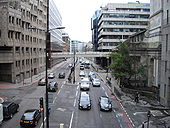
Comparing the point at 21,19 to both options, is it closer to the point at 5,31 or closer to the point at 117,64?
the point at 5,31

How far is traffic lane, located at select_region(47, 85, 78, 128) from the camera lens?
2088 cm

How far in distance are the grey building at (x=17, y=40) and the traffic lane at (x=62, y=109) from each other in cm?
1586

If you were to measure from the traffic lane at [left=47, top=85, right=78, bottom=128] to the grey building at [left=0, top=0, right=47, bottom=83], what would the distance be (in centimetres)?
1586

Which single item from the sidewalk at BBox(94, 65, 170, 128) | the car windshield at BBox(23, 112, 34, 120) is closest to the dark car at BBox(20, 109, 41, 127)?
the car windshield at BBox(23, 112, 34, 120)

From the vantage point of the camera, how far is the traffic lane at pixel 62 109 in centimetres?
2088

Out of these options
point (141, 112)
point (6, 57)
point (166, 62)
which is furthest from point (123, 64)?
point (6, 57)

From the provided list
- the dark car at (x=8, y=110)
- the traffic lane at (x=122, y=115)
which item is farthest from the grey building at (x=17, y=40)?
the traffic lane at (x=122, y=115)

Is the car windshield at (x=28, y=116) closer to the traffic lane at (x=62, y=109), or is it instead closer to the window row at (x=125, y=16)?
the traffic lane at (x=62, y=109)

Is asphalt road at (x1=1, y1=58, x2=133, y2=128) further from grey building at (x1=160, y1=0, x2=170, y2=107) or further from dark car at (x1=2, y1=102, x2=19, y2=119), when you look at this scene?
grey building at (x1=160, y1=0, x2=170, y2=107)

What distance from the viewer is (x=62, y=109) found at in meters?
25.2

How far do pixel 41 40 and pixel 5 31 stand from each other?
28777 mm

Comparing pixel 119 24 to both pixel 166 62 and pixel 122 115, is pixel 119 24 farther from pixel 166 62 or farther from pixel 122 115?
pixel 122 115

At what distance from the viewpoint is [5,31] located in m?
41.3

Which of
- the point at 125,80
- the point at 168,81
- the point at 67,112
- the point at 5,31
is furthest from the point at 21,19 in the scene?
the point at 168,81
